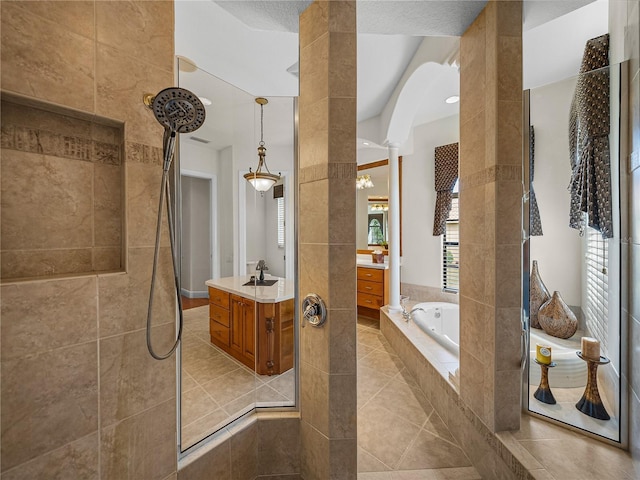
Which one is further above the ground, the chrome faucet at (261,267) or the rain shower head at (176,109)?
the rain shower head at (176,109)

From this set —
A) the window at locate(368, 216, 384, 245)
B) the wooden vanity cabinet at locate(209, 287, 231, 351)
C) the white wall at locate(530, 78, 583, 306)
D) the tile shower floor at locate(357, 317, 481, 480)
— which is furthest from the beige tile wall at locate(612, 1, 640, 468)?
the window at locate(368, 216, 384, 245)

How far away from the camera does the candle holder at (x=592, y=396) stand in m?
1.30

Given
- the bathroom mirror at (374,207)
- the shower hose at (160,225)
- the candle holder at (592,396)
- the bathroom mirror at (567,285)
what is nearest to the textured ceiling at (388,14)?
the bathroom mirror at (567,285)

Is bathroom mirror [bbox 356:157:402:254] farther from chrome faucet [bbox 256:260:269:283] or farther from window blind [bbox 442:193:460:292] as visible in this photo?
chrome faucet [bbox 256:260:269:283]

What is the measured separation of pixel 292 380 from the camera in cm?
147

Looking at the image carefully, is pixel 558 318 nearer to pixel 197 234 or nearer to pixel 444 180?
pixel 197 234

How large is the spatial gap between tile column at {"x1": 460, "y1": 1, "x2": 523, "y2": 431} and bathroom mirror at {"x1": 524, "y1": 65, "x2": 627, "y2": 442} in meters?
0.15

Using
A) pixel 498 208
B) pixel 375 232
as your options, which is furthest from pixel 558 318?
pixel 375 232

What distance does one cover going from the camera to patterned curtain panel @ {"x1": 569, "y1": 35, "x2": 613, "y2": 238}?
1285 millimetres

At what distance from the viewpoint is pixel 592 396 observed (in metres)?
1.34

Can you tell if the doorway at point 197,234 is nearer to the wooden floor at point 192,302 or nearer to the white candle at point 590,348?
the wooden floor at point 192,302

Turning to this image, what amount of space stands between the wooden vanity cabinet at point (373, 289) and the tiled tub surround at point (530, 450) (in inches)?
77.0

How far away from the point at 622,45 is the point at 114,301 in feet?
8.44

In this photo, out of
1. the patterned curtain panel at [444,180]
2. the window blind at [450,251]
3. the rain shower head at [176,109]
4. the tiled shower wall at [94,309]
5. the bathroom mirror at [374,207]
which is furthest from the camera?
the bathroom mirror at [374,207]
